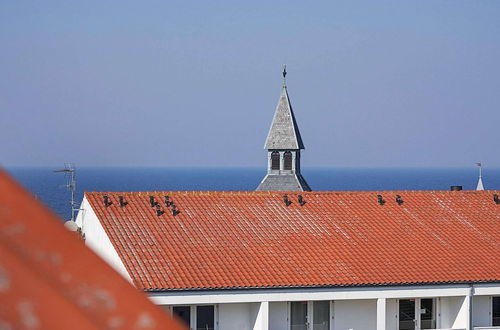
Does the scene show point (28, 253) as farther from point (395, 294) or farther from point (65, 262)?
point (395, 294)

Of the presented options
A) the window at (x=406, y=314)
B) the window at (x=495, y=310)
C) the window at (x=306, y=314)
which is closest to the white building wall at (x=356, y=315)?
the window at (x=306, y=314)

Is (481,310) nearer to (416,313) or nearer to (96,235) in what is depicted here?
(416,313)

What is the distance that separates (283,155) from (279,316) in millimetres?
27743

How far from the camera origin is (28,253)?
1201 mm

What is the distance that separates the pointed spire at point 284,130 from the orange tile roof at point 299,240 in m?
21.3

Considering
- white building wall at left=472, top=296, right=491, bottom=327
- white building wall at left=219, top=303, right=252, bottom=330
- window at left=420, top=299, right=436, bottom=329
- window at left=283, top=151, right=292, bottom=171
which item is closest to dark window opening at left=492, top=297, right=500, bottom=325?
white building wall at left=472, top=296, right=491, bottom=327

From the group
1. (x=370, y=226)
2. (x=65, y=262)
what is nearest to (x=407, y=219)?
(x=370, y=226)

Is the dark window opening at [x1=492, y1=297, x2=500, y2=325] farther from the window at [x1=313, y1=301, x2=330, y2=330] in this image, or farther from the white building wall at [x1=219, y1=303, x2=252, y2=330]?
the white building wall at [x1=219, y1=303, x2=252, y2=330]

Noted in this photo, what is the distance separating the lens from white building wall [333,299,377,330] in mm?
26891

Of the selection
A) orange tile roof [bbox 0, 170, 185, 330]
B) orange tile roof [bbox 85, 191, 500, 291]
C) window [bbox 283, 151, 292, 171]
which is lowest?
orange tile roof [bbox 0, 170, 185, 330]

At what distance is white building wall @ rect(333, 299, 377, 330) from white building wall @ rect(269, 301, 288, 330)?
1500 mm

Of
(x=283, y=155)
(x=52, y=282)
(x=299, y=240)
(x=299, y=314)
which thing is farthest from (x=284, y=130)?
(x=52, y=282)

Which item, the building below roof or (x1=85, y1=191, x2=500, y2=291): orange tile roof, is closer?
the building below roof

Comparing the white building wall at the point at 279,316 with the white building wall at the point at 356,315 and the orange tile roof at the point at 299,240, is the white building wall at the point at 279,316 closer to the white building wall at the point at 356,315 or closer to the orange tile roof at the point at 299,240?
the orange tile roof at the point at 299,240
